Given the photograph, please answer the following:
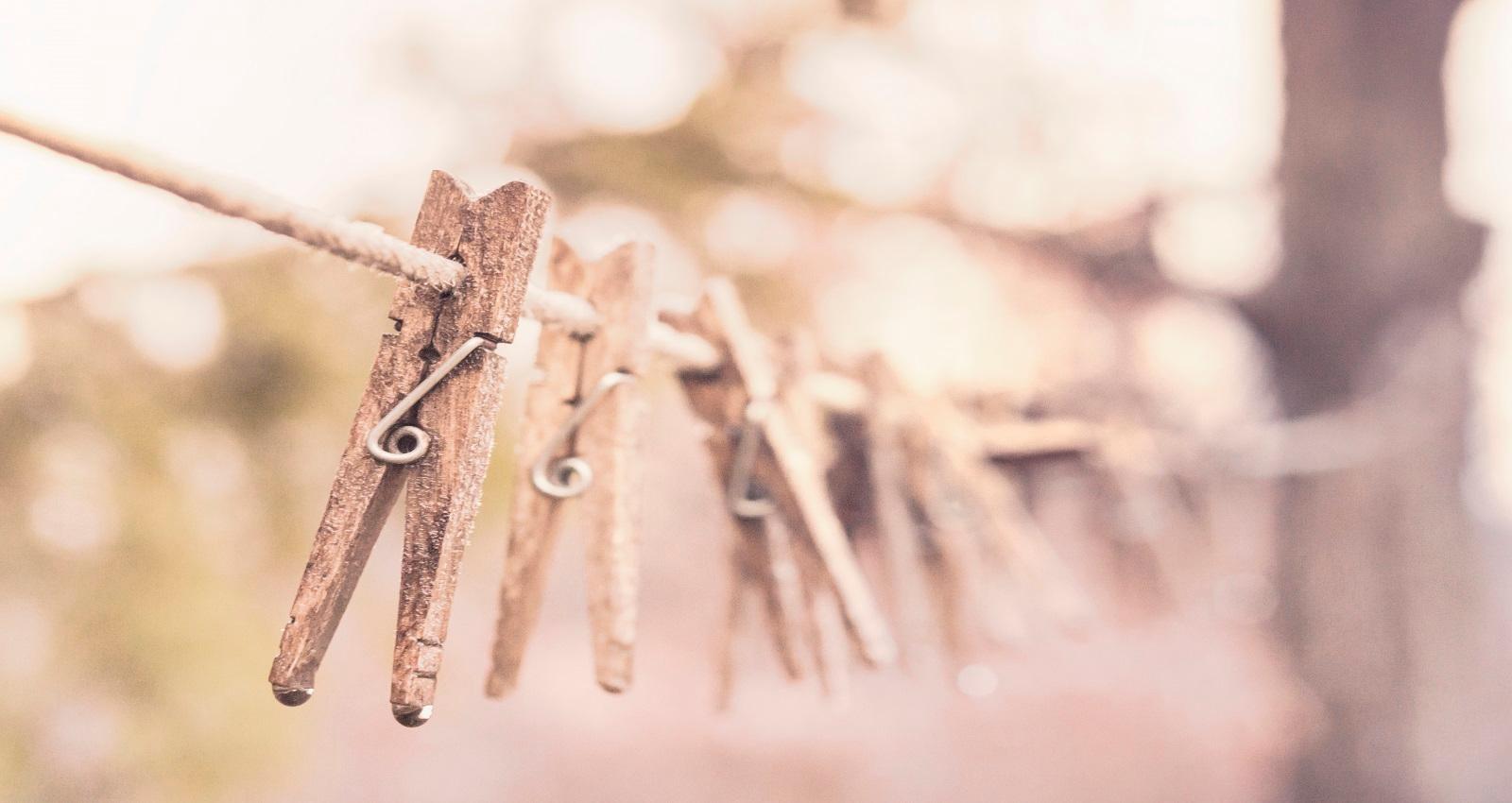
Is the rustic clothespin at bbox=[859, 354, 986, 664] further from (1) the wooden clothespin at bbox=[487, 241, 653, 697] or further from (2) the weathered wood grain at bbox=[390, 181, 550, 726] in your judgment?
(2) the weathered wood grain at bbox=[390, 181, 550, 726]

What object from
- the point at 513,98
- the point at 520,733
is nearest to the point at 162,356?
the point at 513,98

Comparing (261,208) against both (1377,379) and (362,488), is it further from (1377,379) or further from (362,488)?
(1377,379)

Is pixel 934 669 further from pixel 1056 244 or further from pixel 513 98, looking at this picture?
pixel 513 98

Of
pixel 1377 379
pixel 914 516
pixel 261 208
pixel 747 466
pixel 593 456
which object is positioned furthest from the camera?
pixel 1377 379

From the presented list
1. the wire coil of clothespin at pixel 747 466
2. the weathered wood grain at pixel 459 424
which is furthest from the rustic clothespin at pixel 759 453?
the weathered wood grain at pixel 459 424

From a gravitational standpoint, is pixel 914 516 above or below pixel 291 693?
above

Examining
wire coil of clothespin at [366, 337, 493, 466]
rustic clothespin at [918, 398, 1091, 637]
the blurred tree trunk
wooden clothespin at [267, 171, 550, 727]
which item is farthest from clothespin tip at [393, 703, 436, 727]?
the blurred tree trunk

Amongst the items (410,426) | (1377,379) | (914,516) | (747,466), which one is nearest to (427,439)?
(410,426)

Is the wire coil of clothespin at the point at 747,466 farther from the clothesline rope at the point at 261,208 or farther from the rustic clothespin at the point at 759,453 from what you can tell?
the clothesline rope at the point at 261,208
